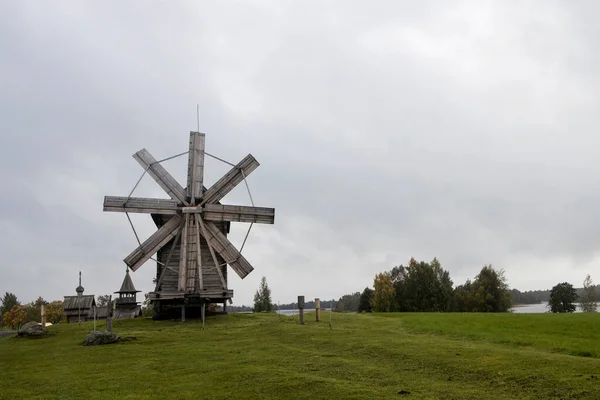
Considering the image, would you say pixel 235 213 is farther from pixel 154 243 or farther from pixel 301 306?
pixel 301 306

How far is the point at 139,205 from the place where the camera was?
31.6 metres

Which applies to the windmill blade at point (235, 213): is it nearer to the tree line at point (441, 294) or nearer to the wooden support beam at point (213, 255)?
the wooden support beam at point (213, 255)

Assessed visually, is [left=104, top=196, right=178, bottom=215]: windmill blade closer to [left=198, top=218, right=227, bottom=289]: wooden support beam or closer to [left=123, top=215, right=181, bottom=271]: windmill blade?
[left=123, top=215, right=181, bottom=271]: windmill blade

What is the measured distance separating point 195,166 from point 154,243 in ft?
19.5

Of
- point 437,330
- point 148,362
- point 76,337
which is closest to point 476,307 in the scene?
point 437,330

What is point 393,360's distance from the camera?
43.0 feet

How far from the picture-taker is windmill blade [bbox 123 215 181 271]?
31188 mm

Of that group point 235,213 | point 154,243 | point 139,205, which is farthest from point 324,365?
point 139,205

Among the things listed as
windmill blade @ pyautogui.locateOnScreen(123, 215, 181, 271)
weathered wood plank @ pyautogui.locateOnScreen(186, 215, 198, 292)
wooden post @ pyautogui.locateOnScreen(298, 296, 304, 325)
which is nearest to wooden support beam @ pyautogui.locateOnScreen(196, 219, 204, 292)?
weathered wood plank @ pyautogui.locateOnScreen(186, 215, 198, 292)

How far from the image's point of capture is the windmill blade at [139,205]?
102ft

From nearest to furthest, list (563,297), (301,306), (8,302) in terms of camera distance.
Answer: (301,306)
(563,297)
(8,302)

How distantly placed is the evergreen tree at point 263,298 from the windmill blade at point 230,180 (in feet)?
149

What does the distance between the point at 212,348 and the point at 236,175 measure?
59.8 feet

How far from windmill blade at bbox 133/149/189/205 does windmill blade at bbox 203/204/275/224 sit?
1.79m
